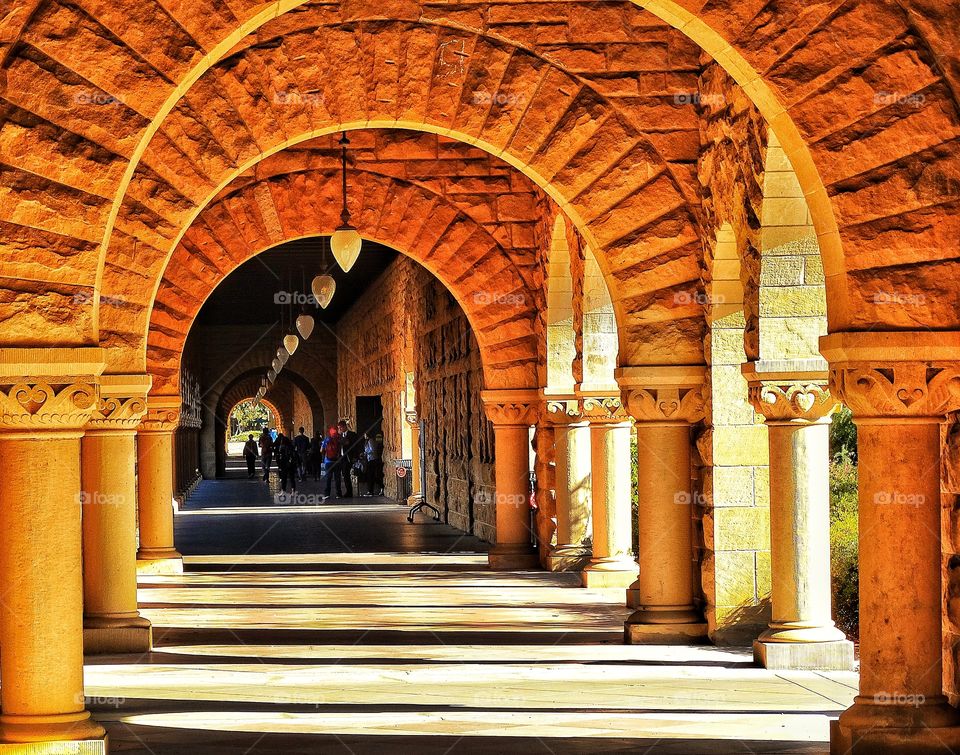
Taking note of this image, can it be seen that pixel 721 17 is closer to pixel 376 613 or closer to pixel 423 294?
pixel 376 613

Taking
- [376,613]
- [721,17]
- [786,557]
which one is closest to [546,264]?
[376,613]

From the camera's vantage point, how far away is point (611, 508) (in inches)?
411

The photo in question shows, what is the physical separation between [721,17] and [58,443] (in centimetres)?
299

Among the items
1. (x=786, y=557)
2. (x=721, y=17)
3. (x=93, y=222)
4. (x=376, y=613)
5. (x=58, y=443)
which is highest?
(x=721, y=17)

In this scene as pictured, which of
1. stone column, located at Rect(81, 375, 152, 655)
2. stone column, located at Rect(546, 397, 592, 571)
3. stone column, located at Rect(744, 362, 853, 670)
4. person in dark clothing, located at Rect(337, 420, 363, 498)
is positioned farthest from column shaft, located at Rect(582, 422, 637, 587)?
person in dark clothing, located at Rect(337, 420, 363, 498)

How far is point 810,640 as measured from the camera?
22.9ft

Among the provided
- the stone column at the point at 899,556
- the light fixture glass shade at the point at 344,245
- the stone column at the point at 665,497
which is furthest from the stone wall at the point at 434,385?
the stone column at the point at 899,556

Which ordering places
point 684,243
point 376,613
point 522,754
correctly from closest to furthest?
point 522,754 < point 684,243 < point 376,613

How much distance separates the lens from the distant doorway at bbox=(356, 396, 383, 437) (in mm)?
25844

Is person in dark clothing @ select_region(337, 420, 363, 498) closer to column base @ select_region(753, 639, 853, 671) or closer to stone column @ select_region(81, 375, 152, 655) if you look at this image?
stone column @ select_region(81, 375, 152, 655)

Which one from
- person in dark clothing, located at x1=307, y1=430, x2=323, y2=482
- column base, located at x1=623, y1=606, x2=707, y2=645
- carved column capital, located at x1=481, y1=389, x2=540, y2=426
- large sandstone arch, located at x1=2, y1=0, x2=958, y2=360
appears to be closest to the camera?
large sandstone arch, located at x1=2, y1=0, x2=958, y2=360

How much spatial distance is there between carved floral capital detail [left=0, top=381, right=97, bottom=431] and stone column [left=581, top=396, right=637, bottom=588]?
5888 mm

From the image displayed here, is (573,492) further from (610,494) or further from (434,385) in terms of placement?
(434,385)

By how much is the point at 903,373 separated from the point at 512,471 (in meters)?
7.96
